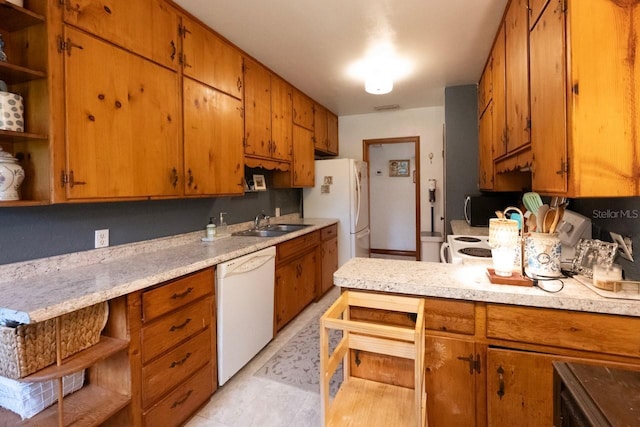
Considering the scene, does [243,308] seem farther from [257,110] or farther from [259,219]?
[257,110]

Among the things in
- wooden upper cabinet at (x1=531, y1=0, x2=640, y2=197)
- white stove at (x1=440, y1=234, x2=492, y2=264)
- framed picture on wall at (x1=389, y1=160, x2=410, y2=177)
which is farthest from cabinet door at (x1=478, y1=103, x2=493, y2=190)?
framed picture on wall at (x1=389, y1=160, x2=410, y2=177)

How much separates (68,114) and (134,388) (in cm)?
129

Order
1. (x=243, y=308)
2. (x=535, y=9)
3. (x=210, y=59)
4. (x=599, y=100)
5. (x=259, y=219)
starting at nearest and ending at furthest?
(x=599, y=100), (x=535, y=9), (x=243, y=308), (x=210, y=59), (x=259, y=219)

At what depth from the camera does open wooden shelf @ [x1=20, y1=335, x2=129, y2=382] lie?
1165 millimetres

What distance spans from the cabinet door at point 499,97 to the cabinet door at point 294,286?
→ 1944 mm

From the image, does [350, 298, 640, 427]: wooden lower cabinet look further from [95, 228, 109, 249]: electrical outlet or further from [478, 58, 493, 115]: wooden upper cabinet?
[478, 58, 493, 115]: wooden upper cabinet

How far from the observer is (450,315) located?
130 cm

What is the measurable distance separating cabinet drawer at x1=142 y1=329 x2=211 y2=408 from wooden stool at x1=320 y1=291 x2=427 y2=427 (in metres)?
0.92

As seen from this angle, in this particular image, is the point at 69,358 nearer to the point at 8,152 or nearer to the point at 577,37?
the point at 8,152

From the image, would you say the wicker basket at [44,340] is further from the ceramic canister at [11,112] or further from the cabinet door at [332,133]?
the cabinet door at [332,133]

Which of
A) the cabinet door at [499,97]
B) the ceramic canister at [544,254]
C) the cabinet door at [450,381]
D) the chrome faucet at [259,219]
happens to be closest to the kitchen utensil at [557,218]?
the ceramic canister at [544,254]

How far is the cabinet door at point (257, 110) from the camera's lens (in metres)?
2.79

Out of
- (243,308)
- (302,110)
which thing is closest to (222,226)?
(243,308)

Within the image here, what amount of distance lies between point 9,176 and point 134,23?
1041mm
